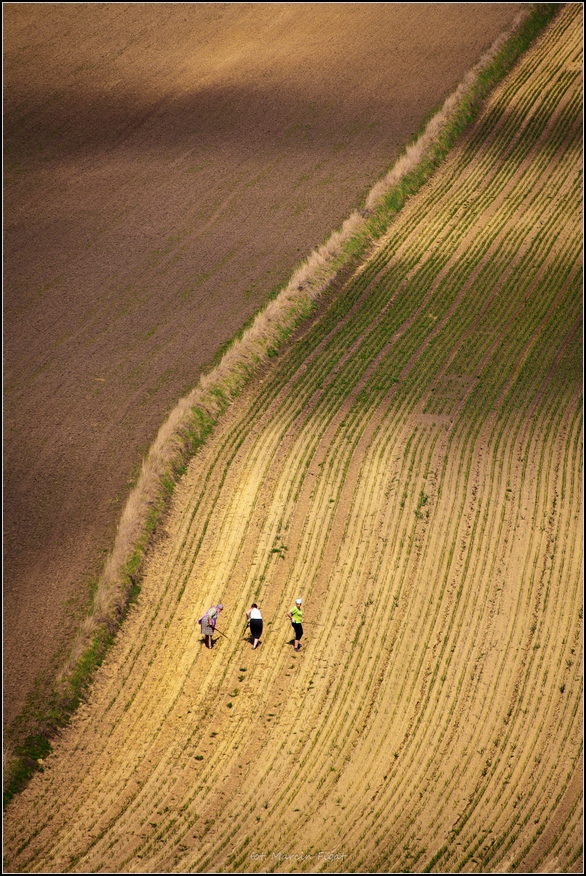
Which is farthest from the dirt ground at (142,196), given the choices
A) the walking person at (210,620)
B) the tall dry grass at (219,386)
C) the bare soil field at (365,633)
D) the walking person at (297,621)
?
the walking person at (297,621)

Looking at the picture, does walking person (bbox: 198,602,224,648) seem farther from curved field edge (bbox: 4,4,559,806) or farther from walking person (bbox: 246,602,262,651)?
curved field edge (bbox: 4,4,559,806)

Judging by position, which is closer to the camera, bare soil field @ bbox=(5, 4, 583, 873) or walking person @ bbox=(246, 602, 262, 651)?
bare soil field @ bbox=(5, 4, 583, 873)

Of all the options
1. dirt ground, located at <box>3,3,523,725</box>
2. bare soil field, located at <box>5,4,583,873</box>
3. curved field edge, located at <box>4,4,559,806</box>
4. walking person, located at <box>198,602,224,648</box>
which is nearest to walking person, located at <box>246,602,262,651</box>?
bare soil field, located at <box>5,4,583,873</box>

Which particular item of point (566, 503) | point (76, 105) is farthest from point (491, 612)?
point (76, 105)

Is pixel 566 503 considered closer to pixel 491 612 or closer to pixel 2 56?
pixel 491 612

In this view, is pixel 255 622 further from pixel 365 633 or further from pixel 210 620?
pixel 365 633

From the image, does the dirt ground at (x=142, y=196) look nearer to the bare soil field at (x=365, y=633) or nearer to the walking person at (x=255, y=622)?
the bare soil field at (x=365, y=633)
